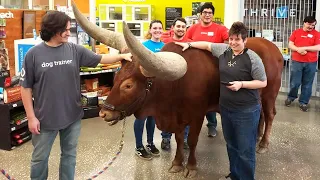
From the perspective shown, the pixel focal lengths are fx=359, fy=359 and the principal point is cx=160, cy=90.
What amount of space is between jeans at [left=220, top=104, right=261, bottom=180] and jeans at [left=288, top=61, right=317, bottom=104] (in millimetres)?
3768

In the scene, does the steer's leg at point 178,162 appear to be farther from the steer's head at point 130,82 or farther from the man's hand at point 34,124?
the man's hand at point 34,124

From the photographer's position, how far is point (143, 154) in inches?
156

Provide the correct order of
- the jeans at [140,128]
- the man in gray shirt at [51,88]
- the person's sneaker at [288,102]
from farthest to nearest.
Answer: the person's sneaker at [288,102], the jeans at [140,128], the man in gray shirt at [51,88]

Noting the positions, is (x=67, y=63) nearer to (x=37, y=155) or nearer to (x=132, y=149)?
(x=37, y=155)

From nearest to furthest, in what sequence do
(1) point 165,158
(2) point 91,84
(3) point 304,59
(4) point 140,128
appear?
(4) point 140,128 → (1) point 165,158 → (2) point 91,84 → (3) point 304,59

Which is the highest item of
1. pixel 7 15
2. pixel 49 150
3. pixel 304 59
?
pixel 7 15

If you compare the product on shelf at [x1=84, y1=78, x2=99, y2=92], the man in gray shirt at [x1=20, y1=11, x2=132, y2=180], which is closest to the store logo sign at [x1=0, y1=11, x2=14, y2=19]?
the product on shelf at [x1=84, y1=78, x2=99, y2=92]

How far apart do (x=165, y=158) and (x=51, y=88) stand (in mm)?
1890

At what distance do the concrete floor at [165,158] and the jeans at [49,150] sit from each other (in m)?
0.79

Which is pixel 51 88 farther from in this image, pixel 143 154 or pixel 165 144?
pixel 165 144

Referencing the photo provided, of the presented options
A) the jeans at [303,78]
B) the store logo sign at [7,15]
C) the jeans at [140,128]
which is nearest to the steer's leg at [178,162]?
the jeans at [140,128]

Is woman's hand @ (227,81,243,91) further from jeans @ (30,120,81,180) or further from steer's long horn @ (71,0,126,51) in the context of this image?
jeans @ (30,120,81,180)

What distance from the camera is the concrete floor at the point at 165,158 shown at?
3.58m

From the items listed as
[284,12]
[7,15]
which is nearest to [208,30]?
[7,15]
